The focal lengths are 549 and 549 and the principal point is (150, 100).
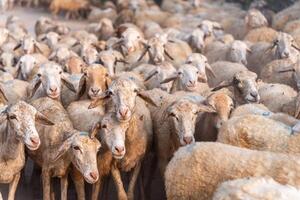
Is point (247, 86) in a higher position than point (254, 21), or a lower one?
higher

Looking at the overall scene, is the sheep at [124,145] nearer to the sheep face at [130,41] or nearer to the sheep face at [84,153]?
the sheep face at [84,153]

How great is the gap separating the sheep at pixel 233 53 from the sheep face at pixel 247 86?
2485mm

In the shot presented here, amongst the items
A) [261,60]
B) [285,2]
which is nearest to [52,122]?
[261,60]

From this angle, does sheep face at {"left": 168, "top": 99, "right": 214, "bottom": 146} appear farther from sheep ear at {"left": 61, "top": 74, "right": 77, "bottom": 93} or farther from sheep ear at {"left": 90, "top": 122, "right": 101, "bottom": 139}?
sheep ear at {"left": 61, "top": 74, "right": 77, "bottom": 93}

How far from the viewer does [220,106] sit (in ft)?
19.2

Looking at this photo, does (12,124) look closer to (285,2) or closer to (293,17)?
(293,17)

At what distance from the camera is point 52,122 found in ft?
18.1

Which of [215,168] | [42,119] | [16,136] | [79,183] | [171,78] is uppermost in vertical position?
[215,168]

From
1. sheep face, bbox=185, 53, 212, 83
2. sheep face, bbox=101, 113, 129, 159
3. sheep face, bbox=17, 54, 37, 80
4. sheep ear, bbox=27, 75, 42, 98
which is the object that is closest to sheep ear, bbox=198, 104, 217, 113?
sheep face, bbox=101, 113, 129, 159

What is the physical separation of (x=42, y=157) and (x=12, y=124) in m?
0.62

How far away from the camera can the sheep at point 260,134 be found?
5094 mm

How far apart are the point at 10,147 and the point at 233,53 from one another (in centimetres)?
496

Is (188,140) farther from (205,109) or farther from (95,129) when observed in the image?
(95,129)

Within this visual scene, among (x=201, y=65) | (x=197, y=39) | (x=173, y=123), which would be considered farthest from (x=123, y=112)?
(x=197, y=39)
